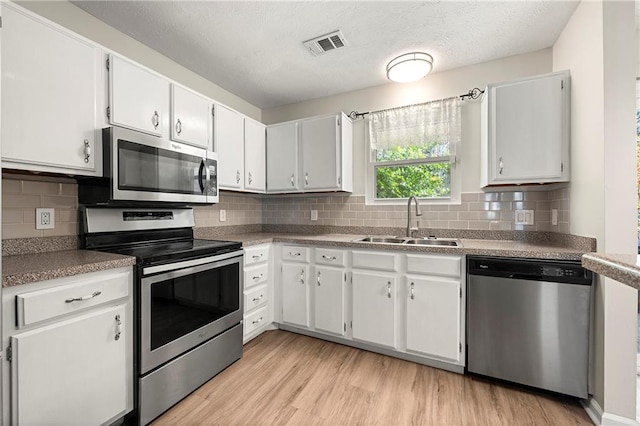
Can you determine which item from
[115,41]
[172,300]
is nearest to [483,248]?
[172,300]

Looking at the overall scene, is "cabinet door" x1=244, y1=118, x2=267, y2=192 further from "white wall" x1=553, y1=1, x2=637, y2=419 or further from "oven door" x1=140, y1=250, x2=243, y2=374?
"white wall" x1=553, y1=1, x2=637, y2=419

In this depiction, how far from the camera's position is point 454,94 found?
2668 mm

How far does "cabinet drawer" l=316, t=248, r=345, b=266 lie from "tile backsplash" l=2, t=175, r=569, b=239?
716 mm

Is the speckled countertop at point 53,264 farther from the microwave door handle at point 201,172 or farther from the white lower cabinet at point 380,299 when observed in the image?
the white lower cabinet at point 380,299

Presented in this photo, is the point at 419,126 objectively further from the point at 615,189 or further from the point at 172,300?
the point at 172,300

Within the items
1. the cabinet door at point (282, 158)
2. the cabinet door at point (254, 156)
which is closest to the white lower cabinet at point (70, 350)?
the cabinet door at point (254, 156)

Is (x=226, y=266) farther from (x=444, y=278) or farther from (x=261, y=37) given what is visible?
(x=261, y=37)

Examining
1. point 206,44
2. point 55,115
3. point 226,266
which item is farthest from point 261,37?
point 226,266

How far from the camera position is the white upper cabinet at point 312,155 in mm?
2859

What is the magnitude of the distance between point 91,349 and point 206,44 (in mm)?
2194

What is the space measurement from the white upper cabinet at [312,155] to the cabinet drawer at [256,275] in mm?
913

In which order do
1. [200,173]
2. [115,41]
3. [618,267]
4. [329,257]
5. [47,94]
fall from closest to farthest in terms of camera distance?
[618,267] → [47,94] → [115,41] → [200,173] → [329,257]

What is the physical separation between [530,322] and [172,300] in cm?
224

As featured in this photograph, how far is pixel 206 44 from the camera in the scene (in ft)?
7.43
